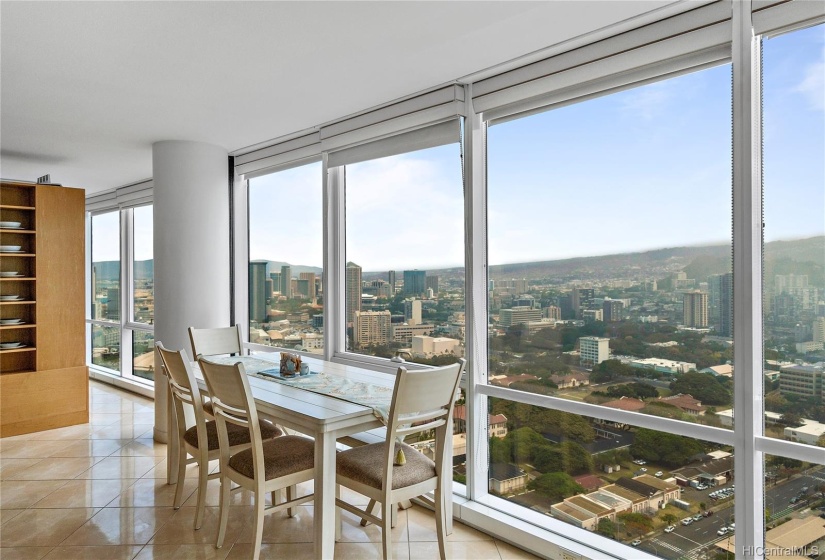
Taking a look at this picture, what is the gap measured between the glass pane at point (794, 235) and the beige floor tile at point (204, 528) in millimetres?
2668

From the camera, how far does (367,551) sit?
279 centimetres

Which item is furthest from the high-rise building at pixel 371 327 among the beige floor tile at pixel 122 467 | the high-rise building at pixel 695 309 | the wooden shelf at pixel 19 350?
the wooden shelf at pixel 19 350

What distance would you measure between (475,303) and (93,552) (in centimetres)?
242

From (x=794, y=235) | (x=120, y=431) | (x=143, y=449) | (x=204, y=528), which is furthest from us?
(x=120, y=431)

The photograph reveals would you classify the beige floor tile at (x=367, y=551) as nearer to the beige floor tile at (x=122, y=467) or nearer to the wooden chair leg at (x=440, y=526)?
the wooden chair leg at (x=440, y=526)

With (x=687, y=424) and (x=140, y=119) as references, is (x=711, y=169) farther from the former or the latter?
(x=140, y=119)

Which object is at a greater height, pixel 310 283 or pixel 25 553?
pixel 310 283

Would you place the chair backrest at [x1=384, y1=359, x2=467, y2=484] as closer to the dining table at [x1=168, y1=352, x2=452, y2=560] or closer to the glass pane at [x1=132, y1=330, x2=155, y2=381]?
the dining table at [x1=168, y1=352, x2=452, y2=560]

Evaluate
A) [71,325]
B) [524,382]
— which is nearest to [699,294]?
[524,382]

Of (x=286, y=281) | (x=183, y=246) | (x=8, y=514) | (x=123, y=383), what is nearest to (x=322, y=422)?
(x=8, y=514)

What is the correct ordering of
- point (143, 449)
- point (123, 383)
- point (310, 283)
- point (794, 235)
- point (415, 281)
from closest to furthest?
point (794, 235) → point (415, 281) → point (143, 449) → point (310, 283) → point (123, 383)

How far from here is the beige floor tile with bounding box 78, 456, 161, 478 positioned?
3.79 metres

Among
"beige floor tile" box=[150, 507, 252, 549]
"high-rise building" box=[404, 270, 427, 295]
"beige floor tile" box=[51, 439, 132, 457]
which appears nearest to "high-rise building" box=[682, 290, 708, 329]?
"high-rise building" box=[404, 270, 427, 295]

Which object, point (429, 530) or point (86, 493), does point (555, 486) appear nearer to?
point (429, 530)
